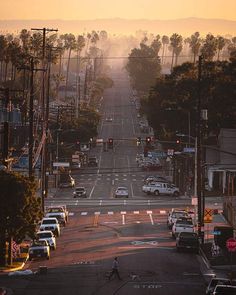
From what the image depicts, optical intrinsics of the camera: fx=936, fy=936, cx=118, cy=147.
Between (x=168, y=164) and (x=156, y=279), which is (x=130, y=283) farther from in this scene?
(x=168, y=164)

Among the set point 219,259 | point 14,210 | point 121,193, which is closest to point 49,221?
point 14,210

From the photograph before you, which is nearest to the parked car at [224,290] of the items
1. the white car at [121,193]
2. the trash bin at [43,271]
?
the trash bin at [43,271]

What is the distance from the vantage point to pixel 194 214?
257ft

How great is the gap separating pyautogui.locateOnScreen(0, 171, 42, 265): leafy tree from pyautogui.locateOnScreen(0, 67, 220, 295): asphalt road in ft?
7.09

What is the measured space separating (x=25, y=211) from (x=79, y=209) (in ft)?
116

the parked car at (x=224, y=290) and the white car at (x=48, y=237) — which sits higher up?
the parked car at (x=224, y=290)

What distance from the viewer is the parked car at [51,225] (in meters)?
69.1

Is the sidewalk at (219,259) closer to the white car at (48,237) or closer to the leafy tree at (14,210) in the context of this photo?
the white car at (48,237)

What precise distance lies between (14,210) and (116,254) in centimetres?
861

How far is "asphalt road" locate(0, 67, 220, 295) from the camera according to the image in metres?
47.5

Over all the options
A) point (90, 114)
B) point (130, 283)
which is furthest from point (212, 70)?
point (130, 283)

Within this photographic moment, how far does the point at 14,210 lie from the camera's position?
54656mm

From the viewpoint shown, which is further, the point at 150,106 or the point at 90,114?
the point at 90,114

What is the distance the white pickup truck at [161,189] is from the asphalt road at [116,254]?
1358 mm
